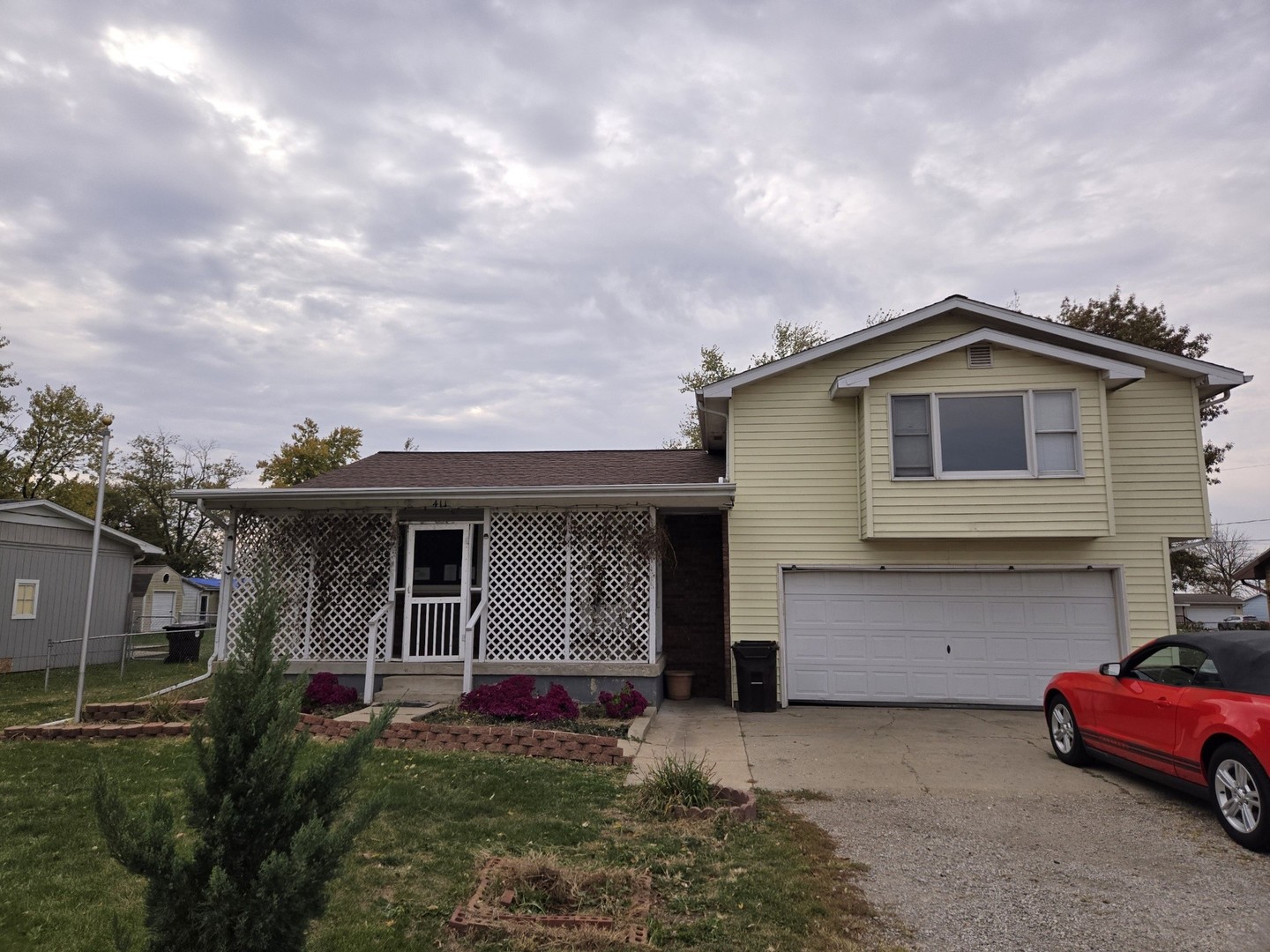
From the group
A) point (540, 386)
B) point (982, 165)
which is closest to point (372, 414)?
point (540, 386)

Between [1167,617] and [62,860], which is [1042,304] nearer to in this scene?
[1167,617]

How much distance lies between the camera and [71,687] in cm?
1362

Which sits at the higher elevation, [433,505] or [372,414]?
[372,414]

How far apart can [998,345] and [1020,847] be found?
7.56m

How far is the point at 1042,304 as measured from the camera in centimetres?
2519

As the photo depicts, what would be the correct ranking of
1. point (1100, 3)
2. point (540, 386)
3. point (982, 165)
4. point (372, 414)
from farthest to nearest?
point (372, 414) → point (540, 386) → point (982, 165) → point (1100, 3)

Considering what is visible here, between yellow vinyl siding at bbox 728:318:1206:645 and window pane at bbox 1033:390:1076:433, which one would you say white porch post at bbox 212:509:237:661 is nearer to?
yellow vinyl siding at bbox 728:318:1206:645

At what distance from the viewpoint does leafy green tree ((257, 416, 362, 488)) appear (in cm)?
3697

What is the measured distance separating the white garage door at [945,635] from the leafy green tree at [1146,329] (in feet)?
43.5

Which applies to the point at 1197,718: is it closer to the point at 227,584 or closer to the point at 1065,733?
the point at 1065,733

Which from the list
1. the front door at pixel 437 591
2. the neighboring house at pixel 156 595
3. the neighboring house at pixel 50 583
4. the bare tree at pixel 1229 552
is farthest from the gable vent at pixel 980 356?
the bare tree at pixel 1229 552

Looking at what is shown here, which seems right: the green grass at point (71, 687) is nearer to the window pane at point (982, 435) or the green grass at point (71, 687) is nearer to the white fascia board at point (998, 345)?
the white fascia board at point (998, 345)

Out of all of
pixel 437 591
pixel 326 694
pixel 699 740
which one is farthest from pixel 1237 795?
pixel 437 591

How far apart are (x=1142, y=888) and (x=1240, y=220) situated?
1082 centimetres
